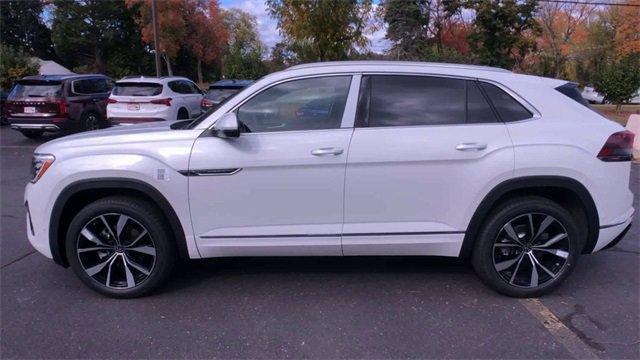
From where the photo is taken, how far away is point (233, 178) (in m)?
3.89

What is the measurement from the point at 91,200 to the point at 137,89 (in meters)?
10.1

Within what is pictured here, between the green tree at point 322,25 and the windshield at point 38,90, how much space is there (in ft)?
19.9

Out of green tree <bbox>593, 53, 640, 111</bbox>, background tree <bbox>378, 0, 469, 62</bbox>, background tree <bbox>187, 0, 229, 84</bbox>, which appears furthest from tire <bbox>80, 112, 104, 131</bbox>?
background tree <bbox>187, 0, 229, 84</bbox>

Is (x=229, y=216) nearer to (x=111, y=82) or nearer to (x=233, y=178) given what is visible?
(x=233, y=178)

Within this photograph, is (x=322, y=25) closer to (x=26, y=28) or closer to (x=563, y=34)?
(x=563, y=34)

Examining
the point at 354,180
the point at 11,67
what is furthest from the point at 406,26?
the point at 354,180

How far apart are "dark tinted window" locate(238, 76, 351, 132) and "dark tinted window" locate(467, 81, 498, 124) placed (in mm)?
895

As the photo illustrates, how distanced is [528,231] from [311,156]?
5.51 feet

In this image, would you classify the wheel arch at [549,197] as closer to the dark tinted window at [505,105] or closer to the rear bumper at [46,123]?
the dark tinted window at [505,105]

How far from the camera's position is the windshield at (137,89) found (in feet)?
44.3

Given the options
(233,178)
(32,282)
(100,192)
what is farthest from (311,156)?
(32,282)

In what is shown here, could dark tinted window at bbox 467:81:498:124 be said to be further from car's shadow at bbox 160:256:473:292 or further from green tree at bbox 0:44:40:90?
green tree at bbox 0:44:40:90

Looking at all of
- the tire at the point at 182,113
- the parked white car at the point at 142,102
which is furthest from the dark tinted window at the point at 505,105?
the tire at the point at 182,113

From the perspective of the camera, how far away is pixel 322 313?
3912 mm
